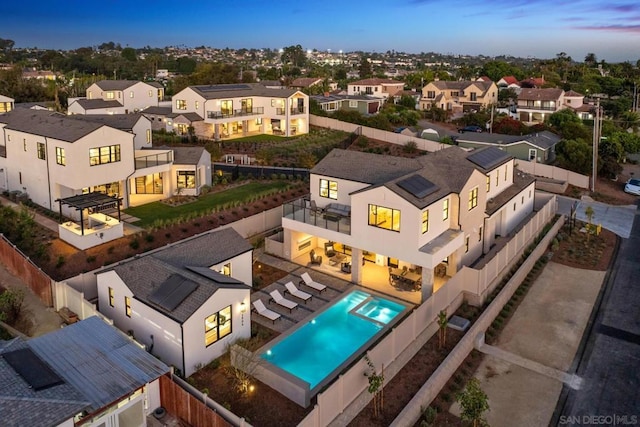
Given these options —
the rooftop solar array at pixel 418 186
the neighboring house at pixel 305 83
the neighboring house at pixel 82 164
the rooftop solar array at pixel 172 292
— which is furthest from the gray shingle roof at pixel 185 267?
the neighboring house at pixel 305 83

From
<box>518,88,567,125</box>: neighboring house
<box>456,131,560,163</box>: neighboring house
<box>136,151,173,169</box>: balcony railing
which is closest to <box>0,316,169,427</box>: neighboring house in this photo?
<box>136,151,173,169</box>: balcony railing

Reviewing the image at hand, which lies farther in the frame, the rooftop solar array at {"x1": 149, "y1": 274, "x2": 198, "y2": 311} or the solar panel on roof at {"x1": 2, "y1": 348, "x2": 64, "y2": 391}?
the rooftop solar array at {"x1": 149, "y1": 274, "x2": 198, "y2": 311}

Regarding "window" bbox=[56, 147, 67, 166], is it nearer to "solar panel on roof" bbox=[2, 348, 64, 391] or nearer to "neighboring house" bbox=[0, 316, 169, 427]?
"neighboring house" bbox=[0, 316, 169, 427]

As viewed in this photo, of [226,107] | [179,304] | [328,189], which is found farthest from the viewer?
[226,107]

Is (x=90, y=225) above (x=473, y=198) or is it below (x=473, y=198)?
below

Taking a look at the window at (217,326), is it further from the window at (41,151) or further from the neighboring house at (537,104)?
the neighboring house at (537,104)

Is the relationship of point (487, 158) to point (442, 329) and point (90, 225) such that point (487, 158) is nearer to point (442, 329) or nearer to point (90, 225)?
point (442, 329)

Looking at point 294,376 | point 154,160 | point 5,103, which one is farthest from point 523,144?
point 5,103
